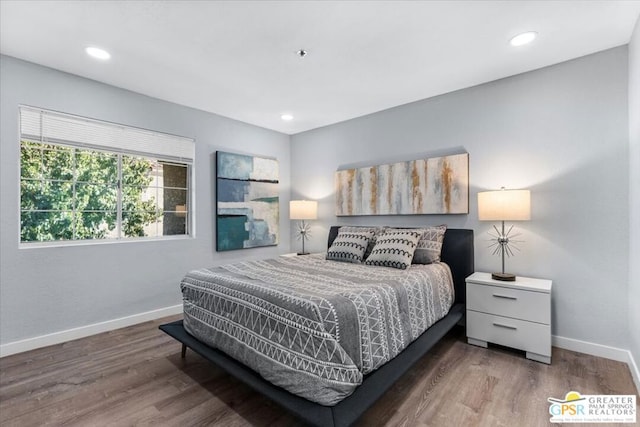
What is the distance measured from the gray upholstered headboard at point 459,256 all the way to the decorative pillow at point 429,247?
0.14 metres

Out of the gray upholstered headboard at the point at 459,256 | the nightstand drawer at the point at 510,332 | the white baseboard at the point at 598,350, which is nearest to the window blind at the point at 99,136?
the gray upholstered headboard at the point at 459,256

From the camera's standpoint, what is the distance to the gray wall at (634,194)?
2.10 meters

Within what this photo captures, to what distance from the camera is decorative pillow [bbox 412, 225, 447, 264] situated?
9.88 feet

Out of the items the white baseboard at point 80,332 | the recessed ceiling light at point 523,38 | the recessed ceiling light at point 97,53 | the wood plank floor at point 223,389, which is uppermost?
the recessed ceiling light at point 97,53

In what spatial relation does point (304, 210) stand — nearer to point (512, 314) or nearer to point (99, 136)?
point (99, 136)

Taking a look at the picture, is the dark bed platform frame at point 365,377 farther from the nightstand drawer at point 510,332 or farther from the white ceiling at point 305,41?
the white ceiling at point 305,41

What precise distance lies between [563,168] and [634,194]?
1.86 ft

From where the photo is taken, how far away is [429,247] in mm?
3055

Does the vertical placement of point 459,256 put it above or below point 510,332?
above

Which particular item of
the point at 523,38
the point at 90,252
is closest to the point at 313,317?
the point at 523,38

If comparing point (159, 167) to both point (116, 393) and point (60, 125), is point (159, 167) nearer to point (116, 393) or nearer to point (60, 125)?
point (60, 125)

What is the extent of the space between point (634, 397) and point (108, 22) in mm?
4440

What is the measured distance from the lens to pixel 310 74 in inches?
116

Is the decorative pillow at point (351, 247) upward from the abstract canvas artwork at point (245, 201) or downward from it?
downward
